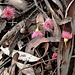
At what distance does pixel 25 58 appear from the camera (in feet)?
3.28

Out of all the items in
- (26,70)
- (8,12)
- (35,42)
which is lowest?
(26,70)

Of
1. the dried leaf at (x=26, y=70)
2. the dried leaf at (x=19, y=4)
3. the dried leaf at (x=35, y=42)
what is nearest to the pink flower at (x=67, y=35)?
the dried leaf at (x=35, y=42)

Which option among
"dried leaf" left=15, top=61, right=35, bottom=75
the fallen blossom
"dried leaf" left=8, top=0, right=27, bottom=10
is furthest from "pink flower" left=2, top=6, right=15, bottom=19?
"dried leaf" left=15, top=61, right=35, bottom=75

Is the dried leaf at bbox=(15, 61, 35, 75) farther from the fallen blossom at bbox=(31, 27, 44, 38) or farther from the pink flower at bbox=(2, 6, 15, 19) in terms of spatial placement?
the pink flower at bbox=(2, 6, 15, 19)

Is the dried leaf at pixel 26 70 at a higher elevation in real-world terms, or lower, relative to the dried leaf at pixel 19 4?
lower

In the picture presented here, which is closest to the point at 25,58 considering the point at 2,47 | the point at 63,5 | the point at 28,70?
the point at 28,70

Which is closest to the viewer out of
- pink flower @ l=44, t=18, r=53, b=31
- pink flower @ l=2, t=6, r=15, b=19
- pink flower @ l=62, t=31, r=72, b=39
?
pink flower @ l=62, t=31, r=72, b=39

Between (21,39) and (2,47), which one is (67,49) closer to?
(21,39)

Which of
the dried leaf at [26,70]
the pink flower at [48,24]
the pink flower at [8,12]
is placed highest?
the pink flower at [8,12]

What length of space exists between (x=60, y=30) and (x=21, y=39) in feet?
0.82

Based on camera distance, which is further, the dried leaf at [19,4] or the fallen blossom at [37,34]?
the dried leaf at [19,4]

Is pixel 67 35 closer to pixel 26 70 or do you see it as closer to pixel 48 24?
pixel 48 24

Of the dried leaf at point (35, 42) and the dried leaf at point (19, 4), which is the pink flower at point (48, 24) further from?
the dried leaf at point (19, 4)

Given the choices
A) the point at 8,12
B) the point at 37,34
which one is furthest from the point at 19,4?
the point at 37,34
